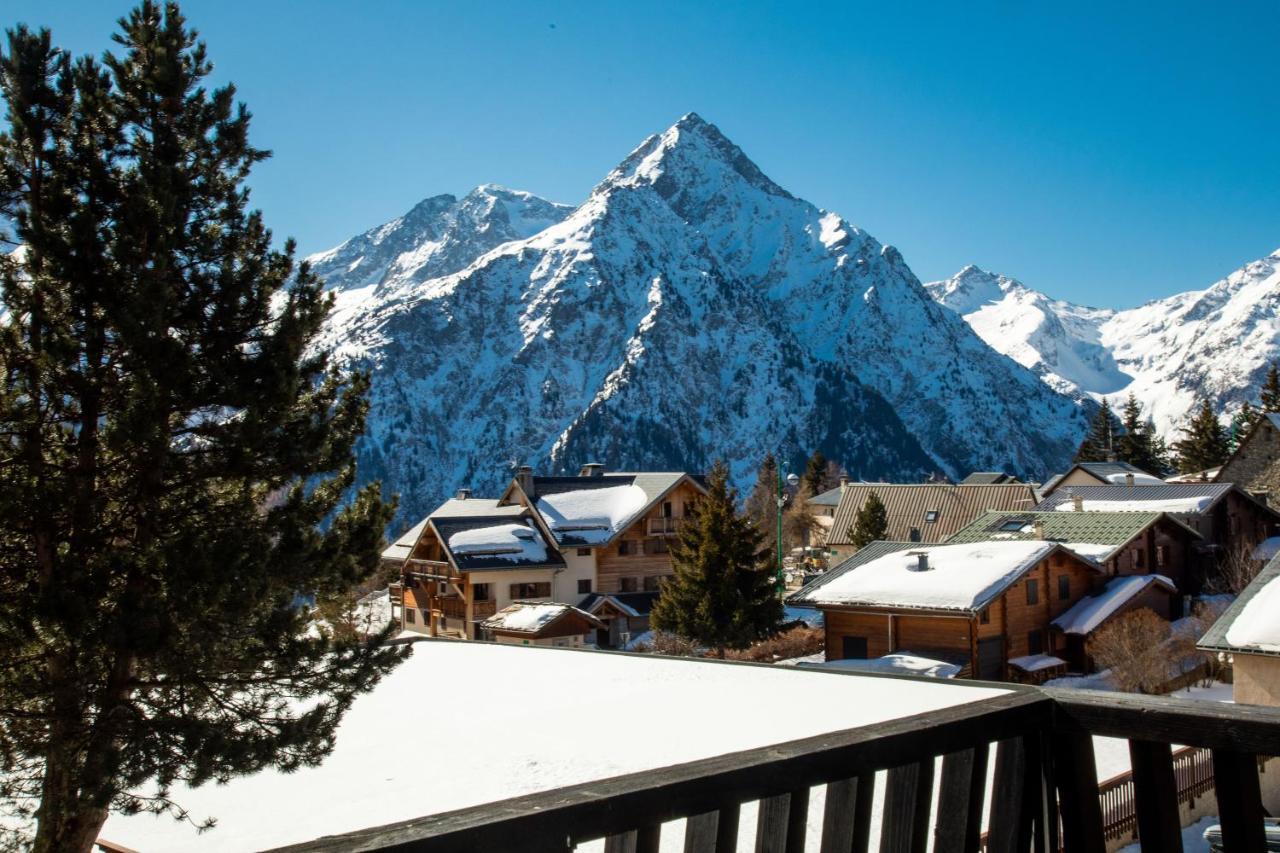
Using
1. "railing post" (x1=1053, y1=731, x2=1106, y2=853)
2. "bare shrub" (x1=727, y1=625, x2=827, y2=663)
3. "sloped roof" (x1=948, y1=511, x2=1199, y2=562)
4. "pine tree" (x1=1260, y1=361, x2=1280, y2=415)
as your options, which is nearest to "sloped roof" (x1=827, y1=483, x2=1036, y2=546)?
"sloped roof" (x1=948, y1=511, x2=1199, y2=562)

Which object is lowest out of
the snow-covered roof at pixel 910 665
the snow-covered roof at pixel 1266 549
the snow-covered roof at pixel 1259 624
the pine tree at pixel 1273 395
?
the snow-covered roof at pixel 910 665

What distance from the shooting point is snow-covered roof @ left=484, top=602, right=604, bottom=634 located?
43.1m

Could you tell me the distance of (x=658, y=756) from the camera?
13.5m

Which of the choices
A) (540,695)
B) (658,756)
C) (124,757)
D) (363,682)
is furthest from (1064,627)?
(124,757)

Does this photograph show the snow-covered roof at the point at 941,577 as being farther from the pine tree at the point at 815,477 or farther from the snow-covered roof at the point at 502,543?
the pine tree at the point at 815,477

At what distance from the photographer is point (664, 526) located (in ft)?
195

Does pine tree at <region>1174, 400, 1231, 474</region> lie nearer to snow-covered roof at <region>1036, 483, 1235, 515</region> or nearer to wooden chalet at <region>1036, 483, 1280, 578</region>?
wooden chalet at <region>1036, 483, 1280, 578</region>

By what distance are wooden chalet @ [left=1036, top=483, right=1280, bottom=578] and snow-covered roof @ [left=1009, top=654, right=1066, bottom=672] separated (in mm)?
13367

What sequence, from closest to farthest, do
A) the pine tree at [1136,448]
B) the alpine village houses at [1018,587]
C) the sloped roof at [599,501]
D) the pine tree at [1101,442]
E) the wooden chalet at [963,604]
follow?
the wooden chalet at [963,604] < the alpine village houses at [1018,587] < the sloped roof at [599,501] < the pine tree at [1136,448] < the pine tree at [1101,442]

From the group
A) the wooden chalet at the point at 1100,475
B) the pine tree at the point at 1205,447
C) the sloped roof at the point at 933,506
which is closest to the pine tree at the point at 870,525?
the sloped roof at the point at 933,506

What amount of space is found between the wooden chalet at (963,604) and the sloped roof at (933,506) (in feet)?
91.4

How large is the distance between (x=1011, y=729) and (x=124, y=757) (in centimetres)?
957

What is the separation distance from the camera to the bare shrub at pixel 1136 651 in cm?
3002

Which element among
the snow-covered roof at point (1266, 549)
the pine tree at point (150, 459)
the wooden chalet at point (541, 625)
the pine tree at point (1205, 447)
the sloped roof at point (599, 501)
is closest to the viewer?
the pine tree at point (150, 459)
